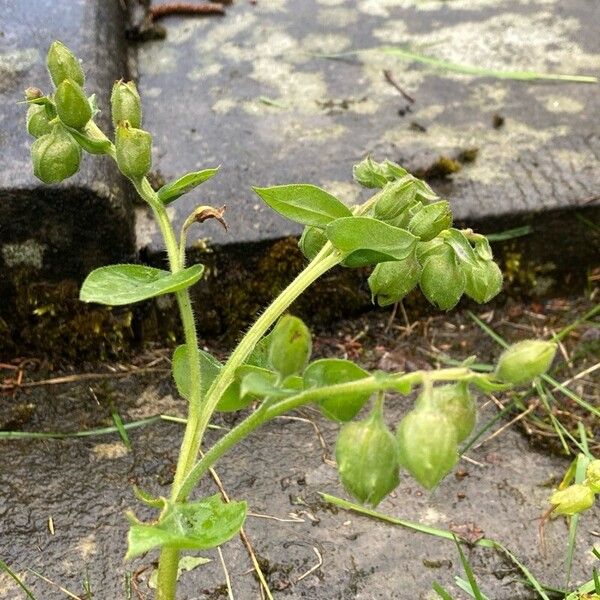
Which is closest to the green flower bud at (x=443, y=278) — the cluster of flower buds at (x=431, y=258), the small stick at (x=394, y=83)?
the cluster of flower buds at (x=431, y=258)

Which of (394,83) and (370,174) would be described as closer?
(370,174)

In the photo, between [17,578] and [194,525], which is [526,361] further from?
[17,578]

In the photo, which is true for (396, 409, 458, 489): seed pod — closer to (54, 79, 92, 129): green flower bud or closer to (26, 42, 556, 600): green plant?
(26, 42, 556, 600): green plant

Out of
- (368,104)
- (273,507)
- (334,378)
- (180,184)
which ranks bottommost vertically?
(273,507)

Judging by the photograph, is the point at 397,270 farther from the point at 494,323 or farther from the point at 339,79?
the point at 339,79

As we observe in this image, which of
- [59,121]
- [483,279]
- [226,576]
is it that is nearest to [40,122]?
[59,121]

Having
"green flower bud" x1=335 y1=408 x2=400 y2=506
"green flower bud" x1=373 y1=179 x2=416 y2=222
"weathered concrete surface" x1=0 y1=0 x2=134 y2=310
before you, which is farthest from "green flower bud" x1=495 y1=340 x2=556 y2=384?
"weathered concrete surface" x1=0 y1=0 x2=134 y2=310

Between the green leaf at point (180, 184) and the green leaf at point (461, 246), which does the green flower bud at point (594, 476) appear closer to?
the green leaf at point (461, 246)

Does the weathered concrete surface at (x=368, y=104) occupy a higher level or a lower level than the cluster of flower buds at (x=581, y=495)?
higher
